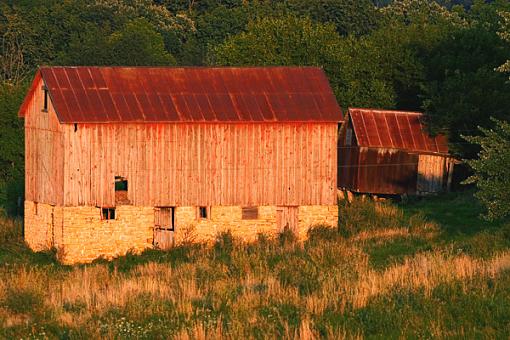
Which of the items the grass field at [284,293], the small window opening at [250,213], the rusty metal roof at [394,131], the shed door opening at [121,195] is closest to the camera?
the grass field at [284,293]

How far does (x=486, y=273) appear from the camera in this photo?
3062 cm

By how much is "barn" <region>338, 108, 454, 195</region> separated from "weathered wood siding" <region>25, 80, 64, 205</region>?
15440 millimetres

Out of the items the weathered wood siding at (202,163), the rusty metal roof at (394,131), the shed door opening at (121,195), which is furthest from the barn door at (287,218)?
the rusty metal roof at (394,131)

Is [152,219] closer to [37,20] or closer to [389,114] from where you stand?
[389,114]

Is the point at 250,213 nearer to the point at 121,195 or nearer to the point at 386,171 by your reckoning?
the point at 121,195

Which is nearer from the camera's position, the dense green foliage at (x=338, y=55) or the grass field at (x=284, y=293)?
the grass field at (x=284, y=293)

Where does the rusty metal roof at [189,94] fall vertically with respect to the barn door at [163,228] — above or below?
above

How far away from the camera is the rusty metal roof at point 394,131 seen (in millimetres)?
56531

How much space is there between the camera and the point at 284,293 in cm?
3048

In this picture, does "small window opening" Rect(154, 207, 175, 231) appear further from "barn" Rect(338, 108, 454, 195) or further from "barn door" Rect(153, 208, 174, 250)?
"barn" Rect(338, 108, 454, 195)

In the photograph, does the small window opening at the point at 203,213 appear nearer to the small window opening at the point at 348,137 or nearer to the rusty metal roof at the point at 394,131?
the rusty metal roof at the point at 394,131

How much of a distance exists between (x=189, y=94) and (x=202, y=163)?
8.20 ft

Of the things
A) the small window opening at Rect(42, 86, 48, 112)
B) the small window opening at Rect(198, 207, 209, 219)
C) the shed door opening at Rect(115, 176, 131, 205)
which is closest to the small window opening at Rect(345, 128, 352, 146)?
the small window opening at Rect(198, 207, 209, 219)

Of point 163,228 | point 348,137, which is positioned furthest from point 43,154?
point 348,137
